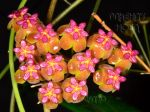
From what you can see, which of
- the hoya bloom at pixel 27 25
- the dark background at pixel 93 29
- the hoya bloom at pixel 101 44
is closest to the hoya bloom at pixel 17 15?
the hoya bloom at pixel 27 25

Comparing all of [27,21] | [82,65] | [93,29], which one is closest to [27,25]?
[27,21]

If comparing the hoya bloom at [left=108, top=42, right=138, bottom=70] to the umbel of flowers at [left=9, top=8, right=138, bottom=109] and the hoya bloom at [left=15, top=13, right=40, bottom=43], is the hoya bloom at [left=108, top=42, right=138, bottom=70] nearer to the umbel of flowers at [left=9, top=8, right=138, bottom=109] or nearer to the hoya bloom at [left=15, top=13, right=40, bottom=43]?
the umbel of flowers at [left=9, top=8, right=138, bottom=109]

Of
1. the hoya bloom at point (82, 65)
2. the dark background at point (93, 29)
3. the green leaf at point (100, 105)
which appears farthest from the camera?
the dark background at point (93, 29)

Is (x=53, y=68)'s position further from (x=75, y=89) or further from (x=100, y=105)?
(x=100, y=105)

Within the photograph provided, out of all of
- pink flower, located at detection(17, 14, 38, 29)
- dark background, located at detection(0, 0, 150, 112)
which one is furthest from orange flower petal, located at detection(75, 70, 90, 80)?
dark background, located at detection(0, 0, 150, 112)

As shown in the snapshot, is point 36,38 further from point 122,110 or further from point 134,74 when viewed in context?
point 134,74

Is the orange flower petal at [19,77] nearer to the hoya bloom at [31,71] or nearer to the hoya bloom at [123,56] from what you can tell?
the hoya bloom at [31,71]
